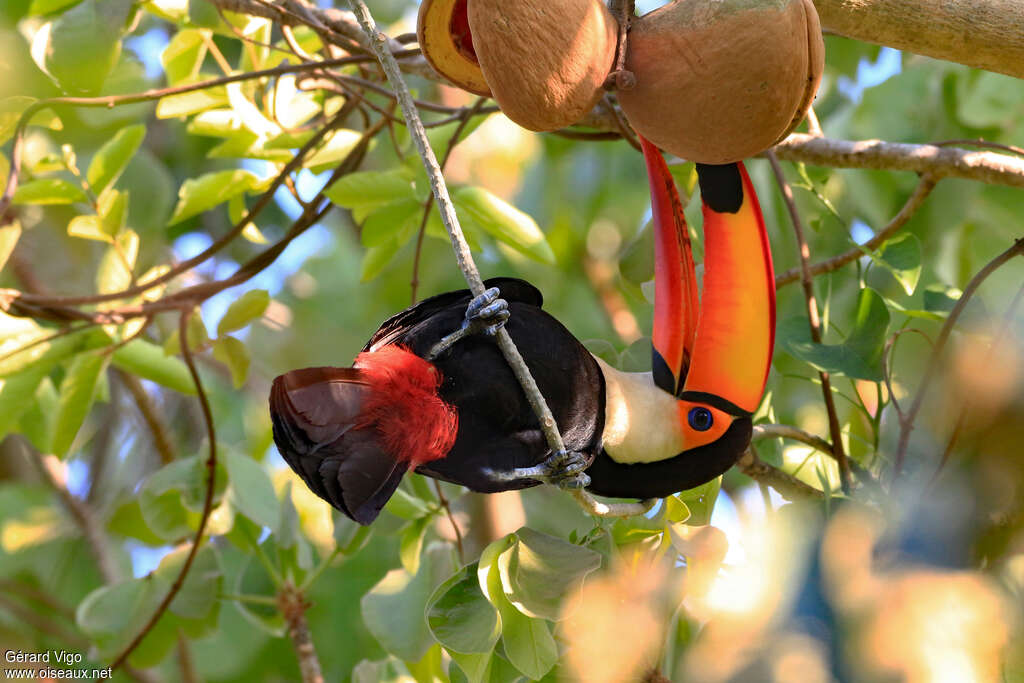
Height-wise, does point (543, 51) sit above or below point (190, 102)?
above

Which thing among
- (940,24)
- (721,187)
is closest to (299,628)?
(721,187)

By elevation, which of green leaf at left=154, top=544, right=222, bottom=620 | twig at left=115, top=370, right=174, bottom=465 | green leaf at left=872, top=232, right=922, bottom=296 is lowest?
twig at left=115, top=370, right=174, bottom=465

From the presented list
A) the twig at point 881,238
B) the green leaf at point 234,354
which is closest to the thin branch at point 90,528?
the green leaf at point 234,354

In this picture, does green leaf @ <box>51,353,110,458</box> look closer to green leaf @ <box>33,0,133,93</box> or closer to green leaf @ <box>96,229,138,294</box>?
green leaf @ <box>96,229,138,294</box>

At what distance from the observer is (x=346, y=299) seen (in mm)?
3170

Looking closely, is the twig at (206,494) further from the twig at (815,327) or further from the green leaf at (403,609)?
the twig at (815,327)

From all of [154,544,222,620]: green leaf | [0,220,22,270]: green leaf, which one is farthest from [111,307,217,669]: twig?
[0,220,22,270]: green leaf

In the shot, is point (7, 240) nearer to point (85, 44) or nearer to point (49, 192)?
point (49, 192)

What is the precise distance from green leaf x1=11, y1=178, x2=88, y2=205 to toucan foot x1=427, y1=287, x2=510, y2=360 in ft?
2.64

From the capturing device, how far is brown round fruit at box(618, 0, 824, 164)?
979 millimetres

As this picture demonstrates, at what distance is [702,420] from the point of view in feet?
4.30

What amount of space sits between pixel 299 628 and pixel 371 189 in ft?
2.49

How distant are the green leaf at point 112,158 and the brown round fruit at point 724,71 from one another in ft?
3.13

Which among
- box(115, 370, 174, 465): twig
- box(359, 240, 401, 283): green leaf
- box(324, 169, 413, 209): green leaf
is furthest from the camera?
box(115, 370, 174, 465): twig
